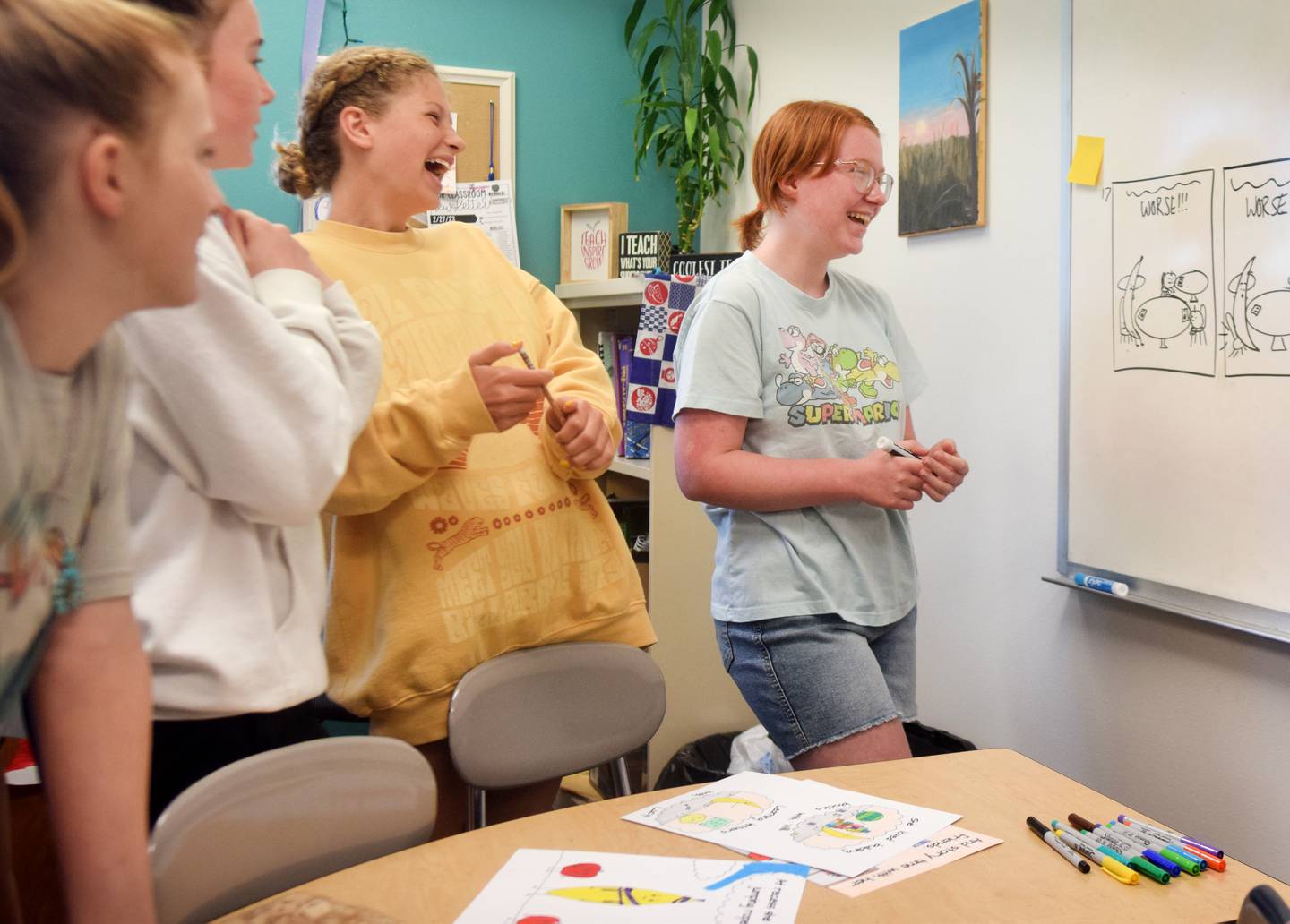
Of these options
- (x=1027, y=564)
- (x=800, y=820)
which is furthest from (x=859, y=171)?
(x=800, y=820)

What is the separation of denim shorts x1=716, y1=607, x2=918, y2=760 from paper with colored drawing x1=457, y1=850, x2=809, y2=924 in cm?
61

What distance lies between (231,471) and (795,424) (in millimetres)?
903

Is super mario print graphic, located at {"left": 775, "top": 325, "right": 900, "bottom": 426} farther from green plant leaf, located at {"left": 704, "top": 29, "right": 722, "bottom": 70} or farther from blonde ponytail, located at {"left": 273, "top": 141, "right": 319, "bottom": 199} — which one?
green plant leaf, located at {"left": 704, "top": 29, "right": 722, "bottom": 70}

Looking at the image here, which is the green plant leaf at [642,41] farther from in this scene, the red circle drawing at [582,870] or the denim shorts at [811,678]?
the red circle drawing at [582,870]

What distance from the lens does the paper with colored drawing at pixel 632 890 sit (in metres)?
0.84

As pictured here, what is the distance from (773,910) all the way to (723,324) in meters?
0.95

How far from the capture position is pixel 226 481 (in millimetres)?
972

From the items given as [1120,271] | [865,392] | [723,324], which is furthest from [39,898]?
[1120,271]

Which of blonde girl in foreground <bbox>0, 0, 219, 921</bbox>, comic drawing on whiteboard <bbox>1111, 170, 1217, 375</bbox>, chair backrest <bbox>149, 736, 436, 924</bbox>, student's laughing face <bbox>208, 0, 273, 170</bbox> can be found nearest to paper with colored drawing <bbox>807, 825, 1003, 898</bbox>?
chair backrest <bbox>149, 736, 436, 924</bbox>

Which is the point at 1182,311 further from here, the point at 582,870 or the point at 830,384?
the point at 582,870

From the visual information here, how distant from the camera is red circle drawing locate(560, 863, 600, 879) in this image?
3.02 feet

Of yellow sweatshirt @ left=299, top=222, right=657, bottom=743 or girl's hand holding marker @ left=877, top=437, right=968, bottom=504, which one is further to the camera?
girl's hand holding marker @ left=877, top=437, right=968, bottom=504

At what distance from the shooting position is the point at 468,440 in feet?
4.29

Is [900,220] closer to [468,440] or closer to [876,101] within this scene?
[876,101]
